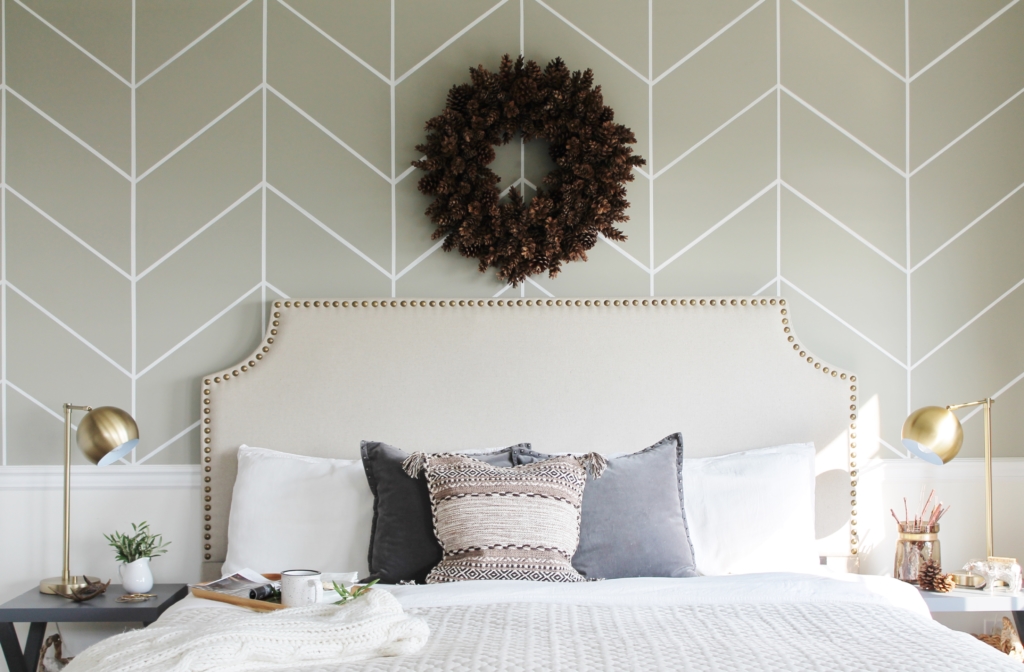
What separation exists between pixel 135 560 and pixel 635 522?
1.45 m

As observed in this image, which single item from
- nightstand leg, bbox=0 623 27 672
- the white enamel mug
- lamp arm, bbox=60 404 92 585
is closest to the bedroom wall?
lamp arm, bbox=60 404 92 585

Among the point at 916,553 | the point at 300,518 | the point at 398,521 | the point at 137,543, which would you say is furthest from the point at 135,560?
the point at 916,553

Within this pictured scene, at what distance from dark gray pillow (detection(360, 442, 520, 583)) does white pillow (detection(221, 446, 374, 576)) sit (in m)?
0.08

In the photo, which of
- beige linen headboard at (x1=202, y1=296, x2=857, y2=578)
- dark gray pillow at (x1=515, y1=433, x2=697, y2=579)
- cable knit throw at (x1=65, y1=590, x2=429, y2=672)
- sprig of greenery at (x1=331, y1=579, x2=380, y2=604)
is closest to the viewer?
cable knit throw at (x1=65, y1=590, x2=429, y2=672)

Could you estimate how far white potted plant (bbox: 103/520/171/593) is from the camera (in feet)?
7.88

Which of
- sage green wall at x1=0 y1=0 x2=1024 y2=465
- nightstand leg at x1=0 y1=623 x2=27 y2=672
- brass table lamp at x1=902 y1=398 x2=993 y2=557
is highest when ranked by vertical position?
sage green wall at x1=0 y1=0 x2=1024 y2=465

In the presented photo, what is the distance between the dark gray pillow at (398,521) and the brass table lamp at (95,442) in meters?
0.70

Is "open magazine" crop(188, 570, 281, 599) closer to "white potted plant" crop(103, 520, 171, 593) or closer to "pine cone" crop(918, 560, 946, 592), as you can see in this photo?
"white potted plant" crop(103, 520, 171, 593)

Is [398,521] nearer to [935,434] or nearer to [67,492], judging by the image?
[67,492]

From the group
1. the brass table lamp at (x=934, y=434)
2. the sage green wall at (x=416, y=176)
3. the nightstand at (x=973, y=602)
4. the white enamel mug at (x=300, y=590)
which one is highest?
the sage green wall at (x=416, y=176)

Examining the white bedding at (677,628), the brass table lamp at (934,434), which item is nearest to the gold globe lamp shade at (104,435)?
the white bedding at (677,628)

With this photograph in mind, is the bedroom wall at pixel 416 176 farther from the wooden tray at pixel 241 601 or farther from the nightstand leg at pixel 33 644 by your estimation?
the wooden tray at pixel 241 601

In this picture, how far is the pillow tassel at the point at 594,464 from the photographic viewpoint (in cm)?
224

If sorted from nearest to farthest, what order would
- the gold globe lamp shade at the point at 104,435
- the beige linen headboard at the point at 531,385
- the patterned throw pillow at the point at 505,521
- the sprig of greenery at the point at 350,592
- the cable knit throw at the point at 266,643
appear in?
the cable knit throw at the point at 266,643, the sprig of greenery at the point at 350,592, the patterned throw pillow at the point at 505,521, the gold globe lamp shade at the point at 104,435, the beige linen headboard at the point at 531,385
